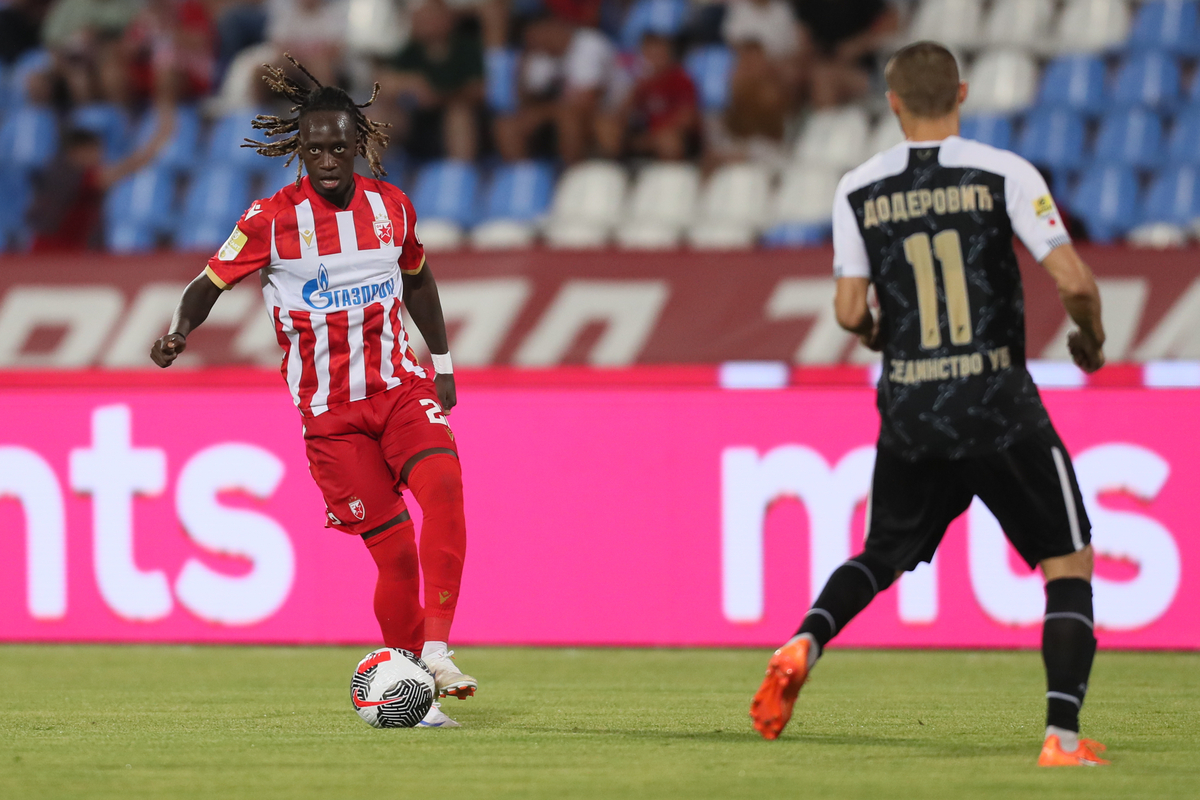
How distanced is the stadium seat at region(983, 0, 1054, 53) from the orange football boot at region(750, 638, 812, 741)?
9166 millimetres

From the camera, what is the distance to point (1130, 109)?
1212 centimetres

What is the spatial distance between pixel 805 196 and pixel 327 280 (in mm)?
6830

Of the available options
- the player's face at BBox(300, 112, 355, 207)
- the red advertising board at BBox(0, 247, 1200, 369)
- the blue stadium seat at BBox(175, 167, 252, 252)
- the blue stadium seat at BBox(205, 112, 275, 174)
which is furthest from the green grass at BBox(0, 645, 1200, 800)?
the blue stadium seat at BBox(205, 112, 275, 174)

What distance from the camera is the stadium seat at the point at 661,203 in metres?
12.0

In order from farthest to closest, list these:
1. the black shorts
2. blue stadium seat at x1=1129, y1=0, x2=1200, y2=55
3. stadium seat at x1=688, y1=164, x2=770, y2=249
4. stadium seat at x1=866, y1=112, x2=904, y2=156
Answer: blue stadium seat at x1=1129, y1=0, x2=1200, y2=55 < stadium seat at x1=866, y1=112, x2=904, y2=156 < stadium seat at x1=688, y1=164, x2=770, y2=249 < the black shorts

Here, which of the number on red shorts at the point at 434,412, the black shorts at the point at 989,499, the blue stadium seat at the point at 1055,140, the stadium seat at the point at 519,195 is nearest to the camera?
the black shorts at the point at 989,499

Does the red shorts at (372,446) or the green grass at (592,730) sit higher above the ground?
the red shorts at (372,446)

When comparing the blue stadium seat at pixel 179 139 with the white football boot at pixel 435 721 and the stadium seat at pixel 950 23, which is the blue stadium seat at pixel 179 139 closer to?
the stadium seat at pixel 950 23

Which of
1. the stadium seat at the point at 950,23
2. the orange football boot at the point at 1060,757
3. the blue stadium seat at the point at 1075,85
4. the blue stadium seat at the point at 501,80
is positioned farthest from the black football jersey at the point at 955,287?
the blue stadium seat at the point at 501,80

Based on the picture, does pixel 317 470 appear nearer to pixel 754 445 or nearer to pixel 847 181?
pixel 847 181

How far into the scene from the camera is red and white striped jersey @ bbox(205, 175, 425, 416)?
18.2 ft

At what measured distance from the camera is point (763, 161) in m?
12.5

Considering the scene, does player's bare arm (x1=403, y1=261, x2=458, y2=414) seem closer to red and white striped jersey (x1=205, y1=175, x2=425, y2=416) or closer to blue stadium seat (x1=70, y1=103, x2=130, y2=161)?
red and white striped jersey (x1=205, y1=175, x2=425, y2=416)

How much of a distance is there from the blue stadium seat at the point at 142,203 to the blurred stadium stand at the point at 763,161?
0.01 m
